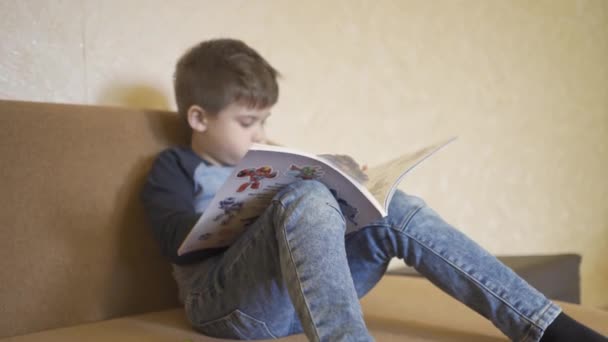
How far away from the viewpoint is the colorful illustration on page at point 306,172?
65 centimetres

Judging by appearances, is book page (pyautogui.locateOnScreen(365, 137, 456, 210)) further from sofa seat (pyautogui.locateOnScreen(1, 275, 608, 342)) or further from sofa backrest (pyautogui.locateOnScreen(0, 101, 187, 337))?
sofa backrest (pyautogui.locateOnScreen(0, 101, 187, 337))

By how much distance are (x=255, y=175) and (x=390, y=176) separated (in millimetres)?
195

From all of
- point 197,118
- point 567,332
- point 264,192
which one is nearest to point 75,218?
point 197,118

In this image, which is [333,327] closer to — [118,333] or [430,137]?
[118,333]

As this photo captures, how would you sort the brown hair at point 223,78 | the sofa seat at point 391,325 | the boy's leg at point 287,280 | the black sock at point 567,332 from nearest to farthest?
the boy's leg at point 287,280
the black sock at point 567,332
the sofa seat at point 391,325
the brown hair at point 223,78

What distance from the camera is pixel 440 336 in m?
0.78

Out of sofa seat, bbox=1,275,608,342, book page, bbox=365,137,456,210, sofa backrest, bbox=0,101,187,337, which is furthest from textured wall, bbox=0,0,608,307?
book page, bbox=365,137,456,210

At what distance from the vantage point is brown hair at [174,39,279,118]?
975 mm

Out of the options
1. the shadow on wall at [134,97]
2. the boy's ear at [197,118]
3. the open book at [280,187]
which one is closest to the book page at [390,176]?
the open book at [280,187]

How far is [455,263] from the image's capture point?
74 cm

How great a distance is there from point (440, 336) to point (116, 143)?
0.66m

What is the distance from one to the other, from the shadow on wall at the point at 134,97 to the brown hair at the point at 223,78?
0.37ft

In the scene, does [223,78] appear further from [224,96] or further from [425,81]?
[425,81]

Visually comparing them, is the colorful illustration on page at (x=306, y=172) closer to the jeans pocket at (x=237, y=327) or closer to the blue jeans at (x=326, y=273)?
the blue jeans at (x=326, y=273)
